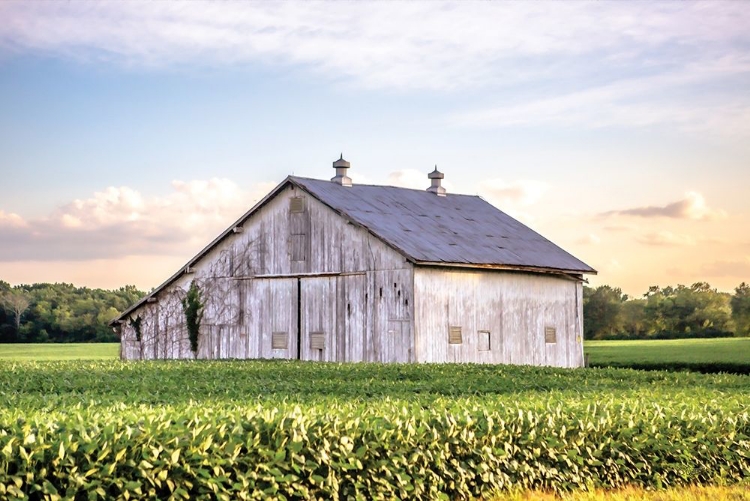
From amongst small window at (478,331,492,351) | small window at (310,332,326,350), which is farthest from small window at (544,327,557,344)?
small window at (310,332,326,350)

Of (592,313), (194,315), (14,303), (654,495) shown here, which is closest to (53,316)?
(14,303)

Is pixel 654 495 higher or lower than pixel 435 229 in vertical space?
lower

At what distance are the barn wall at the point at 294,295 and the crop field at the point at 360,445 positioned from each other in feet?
50.8

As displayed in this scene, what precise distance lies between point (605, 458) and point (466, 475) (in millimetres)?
2551

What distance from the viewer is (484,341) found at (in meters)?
37.3

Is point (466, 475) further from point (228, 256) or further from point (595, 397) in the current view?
point (228, 256)

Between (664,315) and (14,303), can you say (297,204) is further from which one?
(664,315)

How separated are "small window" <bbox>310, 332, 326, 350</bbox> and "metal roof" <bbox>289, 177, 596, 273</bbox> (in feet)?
13.6

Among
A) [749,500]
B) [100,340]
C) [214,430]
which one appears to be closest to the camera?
[214,430]

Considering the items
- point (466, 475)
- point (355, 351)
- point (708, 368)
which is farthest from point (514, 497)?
point (708, 368)

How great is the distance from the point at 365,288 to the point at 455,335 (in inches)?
135

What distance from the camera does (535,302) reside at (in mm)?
39875

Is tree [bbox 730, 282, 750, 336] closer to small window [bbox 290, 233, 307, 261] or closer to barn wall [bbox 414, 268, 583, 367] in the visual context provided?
barn wall [bbox 414, 268, 583, 367]

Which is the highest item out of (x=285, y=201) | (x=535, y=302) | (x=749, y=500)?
(x=285, y=201)
